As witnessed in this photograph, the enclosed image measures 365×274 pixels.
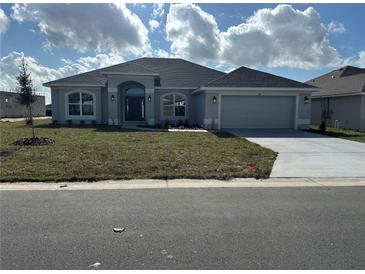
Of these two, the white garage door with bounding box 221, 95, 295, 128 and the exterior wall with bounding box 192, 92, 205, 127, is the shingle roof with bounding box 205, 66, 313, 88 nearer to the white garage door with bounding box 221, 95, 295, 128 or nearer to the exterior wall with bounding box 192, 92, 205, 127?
the white garage door with bounding box 221, 95, 295, 128

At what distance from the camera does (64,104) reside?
20.1 metres

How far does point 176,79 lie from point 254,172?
605 inches

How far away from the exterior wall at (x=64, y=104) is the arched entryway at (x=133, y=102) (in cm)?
182

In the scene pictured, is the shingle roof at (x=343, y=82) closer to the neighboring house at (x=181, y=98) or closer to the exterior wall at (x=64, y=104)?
the neighboring house at (x=181, y=98)

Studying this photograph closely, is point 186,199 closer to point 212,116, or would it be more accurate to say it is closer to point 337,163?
point 337,163

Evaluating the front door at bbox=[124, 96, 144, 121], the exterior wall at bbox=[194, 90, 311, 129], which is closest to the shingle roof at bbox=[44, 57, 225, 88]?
the front door at bbox=[124, 96, 144, 121]

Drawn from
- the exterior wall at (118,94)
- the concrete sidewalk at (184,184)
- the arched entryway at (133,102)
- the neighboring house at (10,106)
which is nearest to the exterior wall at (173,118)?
the exterior wall at (118,94)

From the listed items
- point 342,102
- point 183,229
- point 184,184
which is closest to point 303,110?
point 342,102

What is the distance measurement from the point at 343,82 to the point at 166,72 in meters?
14.0

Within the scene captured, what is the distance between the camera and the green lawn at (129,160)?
22.0 feet

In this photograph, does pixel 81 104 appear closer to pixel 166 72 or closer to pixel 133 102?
pixel 133 102

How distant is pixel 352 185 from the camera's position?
6.10 m

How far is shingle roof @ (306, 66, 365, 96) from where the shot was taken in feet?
62.8

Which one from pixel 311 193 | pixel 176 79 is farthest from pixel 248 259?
pixel 176 79
